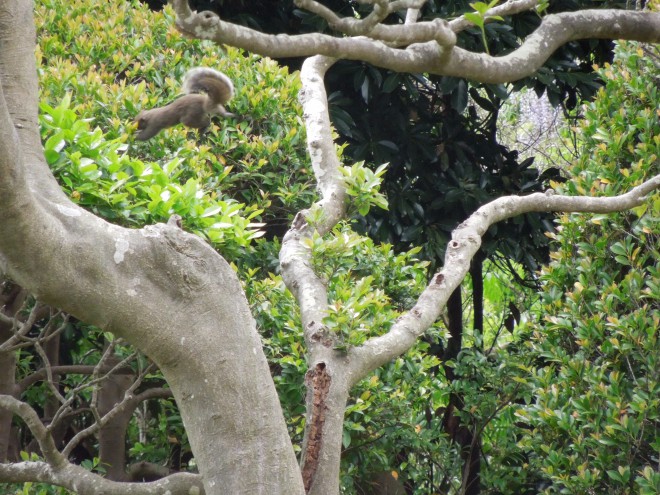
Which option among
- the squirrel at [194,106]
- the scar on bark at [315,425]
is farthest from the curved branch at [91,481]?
the squirrel at [194,106]

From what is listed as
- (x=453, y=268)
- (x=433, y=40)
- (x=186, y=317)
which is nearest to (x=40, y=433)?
(x=186, y=317)

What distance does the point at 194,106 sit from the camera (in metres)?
4.46

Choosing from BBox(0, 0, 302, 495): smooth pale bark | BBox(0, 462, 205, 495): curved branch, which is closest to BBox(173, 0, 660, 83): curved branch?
BBox(0, 0, 302, 495): smooth pale bark

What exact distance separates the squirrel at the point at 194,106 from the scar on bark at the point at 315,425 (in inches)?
83.8

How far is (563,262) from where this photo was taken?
15.0ft

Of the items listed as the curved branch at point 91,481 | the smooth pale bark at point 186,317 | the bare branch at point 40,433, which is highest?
the smooth pale bark at point 186,317

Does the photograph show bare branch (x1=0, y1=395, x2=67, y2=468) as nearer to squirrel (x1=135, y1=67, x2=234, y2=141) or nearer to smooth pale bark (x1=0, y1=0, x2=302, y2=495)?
smooth pale bark (x1=0, y1=0, x2=302, y2=495)

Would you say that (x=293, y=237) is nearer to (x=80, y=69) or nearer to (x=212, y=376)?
(x=212, y=376)

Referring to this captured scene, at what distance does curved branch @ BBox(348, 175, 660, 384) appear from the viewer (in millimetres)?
2717

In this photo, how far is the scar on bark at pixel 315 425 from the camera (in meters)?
2.56

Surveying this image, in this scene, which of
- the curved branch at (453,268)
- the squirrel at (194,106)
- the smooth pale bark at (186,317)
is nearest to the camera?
the smooth pale bark at (186,317)

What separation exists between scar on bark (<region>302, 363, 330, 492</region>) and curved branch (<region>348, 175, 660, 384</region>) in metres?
0.11

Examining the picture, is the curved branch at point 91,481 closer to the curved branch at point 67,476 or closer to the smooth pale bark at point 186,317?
the curved branch at point 67,476

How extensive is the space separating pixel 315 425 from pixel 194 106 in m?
2.31
